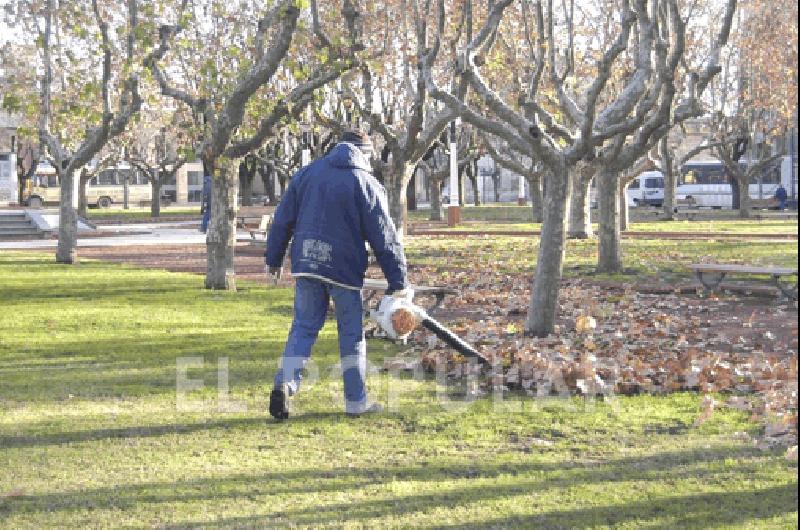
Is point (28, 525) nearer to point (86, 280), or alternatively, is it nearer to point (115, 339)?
point (115, 339)

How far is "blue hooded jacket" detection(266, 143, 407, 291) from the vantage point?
25.1 feet

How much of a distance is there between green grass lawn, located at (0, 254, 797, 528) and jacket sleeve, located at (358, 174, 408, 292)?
0.95 metres

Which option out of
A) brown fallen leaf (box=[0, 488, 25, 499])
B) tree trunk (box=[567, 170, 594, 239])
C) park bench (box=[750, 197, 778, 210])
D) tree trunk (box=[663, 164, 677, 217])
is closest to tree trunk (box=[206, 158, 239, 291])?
brown fallen leaf (box=[0, 488, 25, 499])

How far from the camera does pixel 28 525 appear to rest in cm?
550

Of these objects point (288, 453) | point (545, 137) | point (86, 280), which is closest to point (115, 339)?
point (545, 137)

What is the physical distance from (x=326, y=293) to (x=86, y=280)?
12.8 m

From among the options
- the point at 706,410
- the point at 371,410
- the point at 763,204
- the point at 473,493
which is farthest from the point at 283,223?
the point at 763,204

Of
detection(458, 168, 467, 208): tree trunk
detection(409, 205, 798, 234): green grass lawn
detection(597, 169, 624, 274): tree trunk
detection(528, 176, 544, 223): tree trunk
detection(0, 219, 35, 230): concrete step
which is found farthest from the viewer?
detection(458, 168, 467, 208): tree trunk

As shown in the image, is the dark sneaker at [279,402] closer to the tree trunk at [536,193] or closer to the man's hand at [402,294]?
the man's hand at [402,294]

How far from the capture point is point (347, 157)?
7.73 meters

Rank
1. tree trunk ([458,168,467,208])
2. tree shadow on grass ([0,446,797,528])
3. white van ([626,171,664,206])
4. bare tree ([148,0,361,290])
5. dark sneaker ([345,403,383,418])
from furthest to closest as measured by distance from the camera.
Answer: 1. white van ([626,171,664,206])
2. tree trunk ([458,168,467,208])
3. bare tree ([148,0,361,290])
4. dark sneaker ([345,403,383,418])
5. tree shadow on grass ([0,446,797,528])

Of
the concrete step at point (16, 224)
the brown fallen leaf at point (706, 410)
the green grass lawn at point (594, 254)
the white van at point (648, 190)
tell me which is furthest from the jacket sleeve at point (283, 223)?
the white van at point (648, 190)

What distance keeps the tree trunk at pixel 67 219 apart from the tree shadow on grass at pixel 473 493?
18.4 meters

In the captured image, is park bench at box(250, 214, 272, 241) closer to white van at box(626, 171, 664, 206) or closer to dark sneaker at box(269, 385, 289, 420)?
dark sneaker at box(269, 385, 289, 420)
